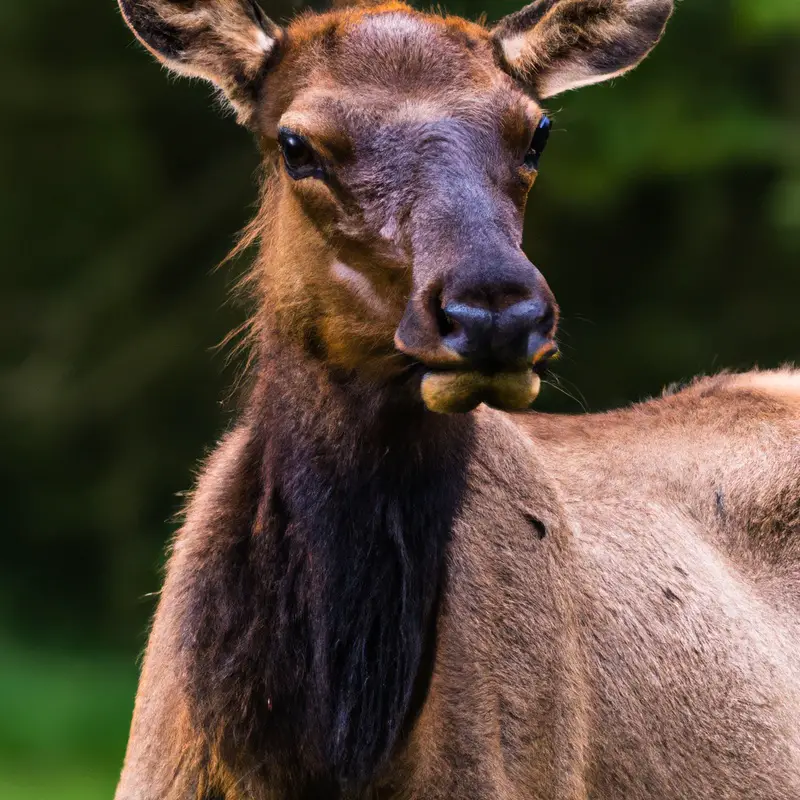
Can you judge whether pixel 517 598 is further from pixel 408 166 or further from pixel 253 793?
pixel 408 166

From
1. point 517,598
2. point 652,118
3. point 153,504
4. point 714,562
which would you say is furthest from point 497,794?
point 153,504

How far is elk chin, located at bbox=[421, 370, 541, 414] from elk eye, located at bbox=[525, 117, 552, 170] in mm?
1008

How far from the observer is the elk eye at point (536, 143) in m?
4.76

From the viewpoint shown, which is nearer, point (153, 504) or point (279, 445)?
point (279, 445)

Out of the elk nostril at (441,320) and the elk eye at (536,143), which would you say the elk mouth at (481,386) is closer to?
the elk nostril at (441,320)

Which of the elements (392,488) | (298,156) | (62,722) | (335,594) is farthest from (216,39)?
(62,722)

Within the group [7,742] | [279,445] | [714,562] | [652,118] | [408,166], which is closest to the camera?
[408,166]

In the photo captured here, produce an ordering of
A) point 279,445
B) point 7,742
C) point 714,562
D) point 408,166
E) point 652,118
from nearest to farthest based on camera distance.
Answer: point 408,166
point 279,445
point 714,562
point 652,118
point 7,742

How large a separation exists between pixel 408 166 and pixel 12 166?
11.1 m

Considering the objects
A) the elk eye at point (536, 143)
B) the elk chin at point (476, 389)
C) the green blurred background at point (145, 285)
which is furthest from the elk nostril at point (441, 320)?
the green blurred background at point (145, 285)

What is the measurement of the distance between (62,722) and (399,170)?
1072 centimetres

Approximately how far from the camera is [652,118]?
11016mm

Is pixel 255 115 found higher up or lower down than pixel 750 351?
lower down

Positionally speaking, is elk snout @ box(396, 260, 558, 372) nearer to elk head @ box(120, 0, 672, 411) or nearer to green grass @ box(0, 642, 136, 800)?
elk head @ box(120, 0, 672, 411)
